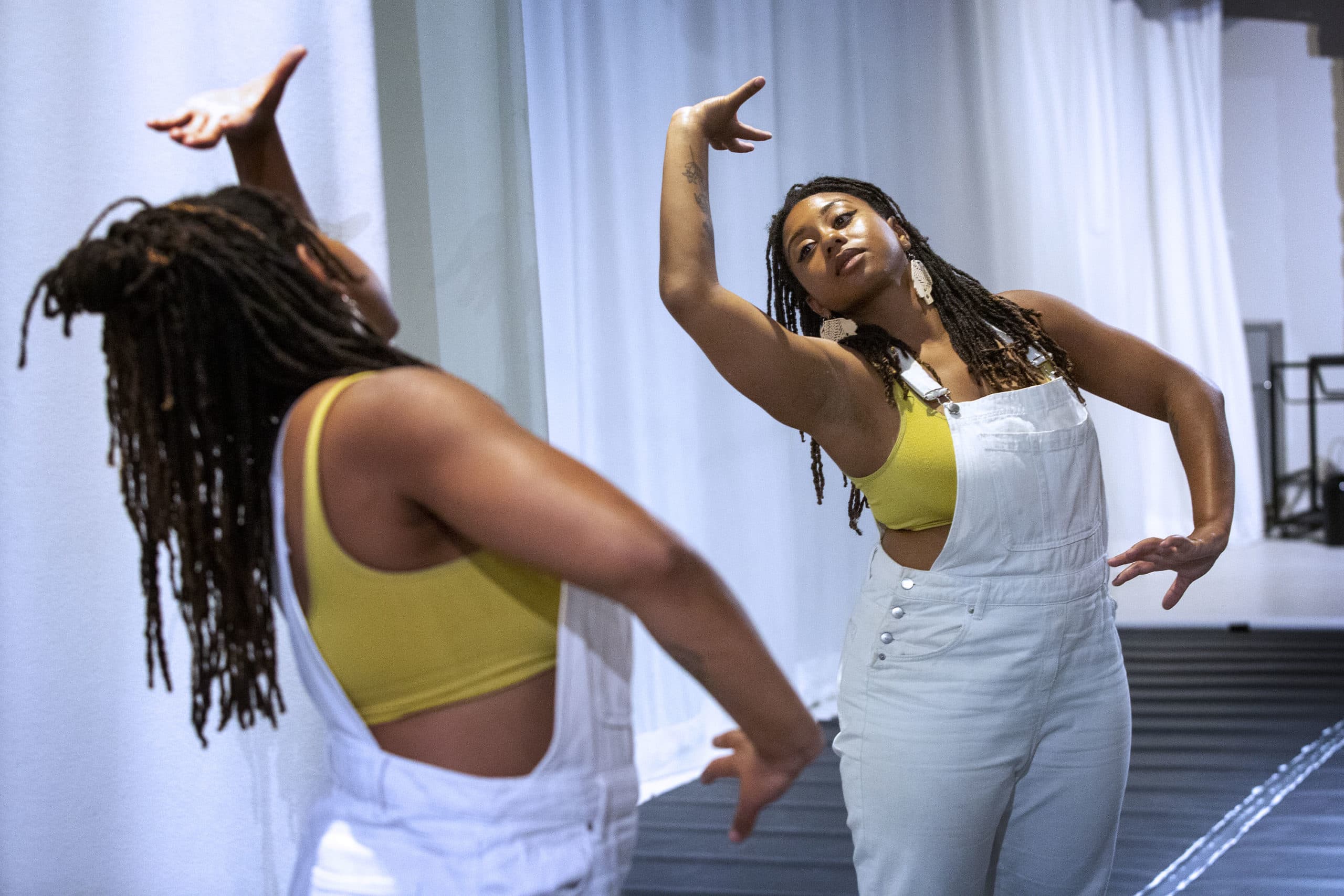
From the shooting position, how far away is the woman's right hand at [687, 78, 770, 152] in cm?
122

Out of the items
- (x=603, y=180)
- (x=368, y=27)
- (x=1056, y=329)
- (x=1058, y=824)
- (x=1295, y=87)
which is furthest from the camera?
(x=1295, y=87)

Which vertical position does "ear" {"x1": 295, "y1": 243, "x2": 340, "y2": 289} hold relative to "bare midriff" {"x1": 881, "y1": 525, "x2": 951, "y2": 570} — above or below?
above

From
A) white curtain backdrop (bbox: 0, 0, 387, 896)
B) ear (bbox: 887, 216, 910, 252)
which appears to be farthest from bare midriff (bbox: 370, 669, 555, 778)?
white curtain backdrop (bbox: 0, 0, 387, 896)

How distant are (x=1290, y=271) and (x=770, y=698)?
7.05 metres

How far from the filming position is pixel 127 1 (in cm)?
181

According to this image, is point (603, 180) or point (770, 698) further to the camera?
point (603, 180)

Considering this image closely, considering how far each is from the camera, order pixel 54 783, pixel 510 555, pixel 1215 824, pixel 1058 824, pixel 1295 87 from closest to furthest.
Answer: pixel 510 555 → pixel 1058 824 → pixel 54 783 → pixel 1215 824 → pixel 1295 87

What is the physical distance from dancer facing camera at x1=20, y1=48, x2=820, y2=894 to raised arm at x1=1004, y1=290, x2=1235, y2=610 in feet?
3.01

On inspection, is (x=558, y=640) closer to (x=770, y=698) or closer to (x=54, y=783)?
(x=770, y=698)

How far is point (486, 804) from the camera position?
0.73m

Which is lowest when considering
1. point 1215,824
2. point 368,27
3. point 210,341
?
point 1215,824

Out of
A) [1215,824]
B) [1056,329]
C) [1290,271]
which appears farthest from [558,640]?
[1290,271]

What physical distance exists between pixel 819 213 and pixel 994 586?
487 millimetres

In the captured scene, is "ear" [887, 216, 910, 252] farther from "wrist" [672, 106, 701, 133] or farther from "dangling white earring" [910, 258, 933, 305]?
"wrist" [672, 106, 701, 133]
